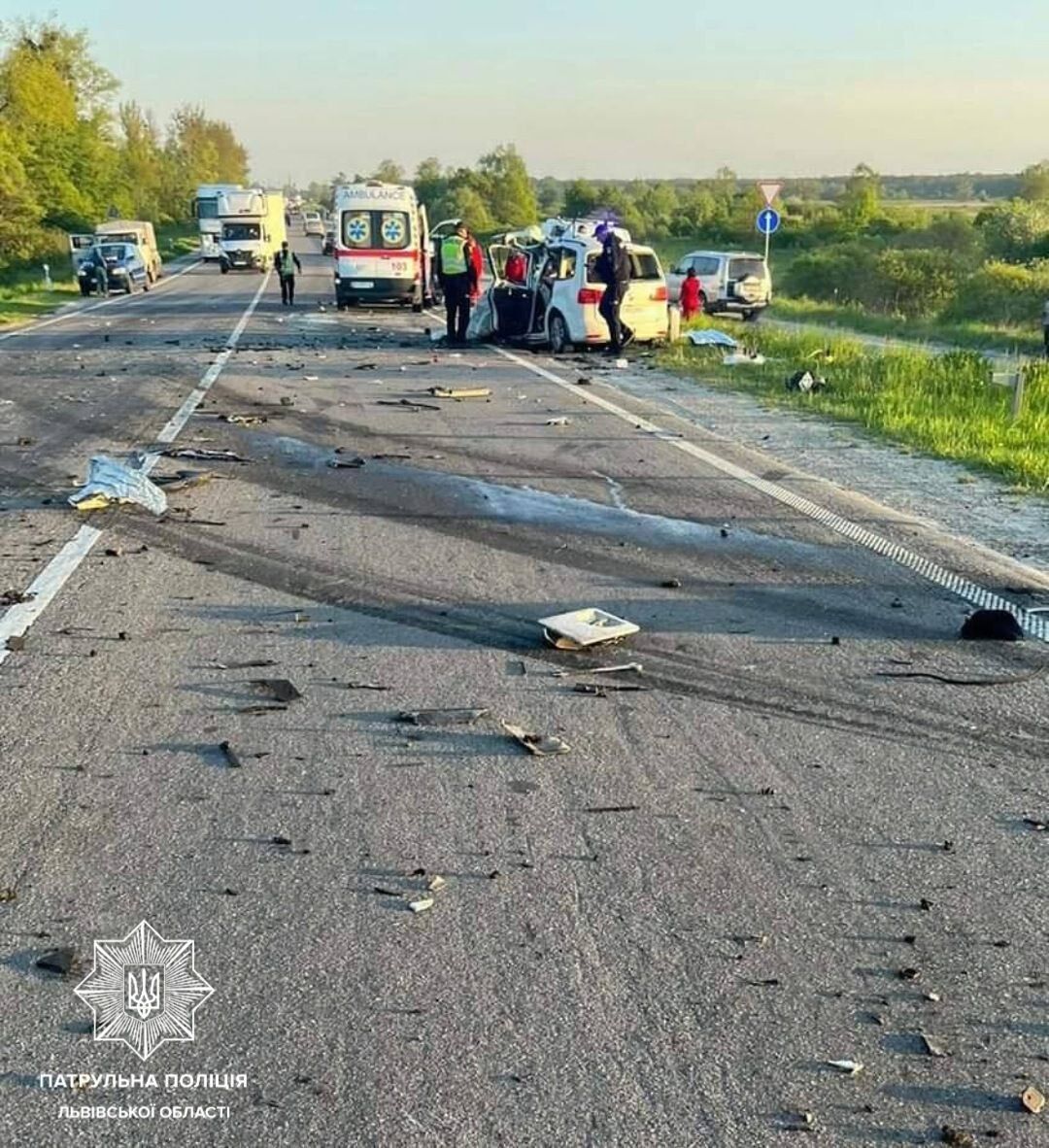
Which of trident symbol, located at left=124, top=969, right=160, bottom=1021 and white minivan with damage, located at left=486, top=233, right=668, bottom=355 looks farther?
white minivan with damage, located at left=486, top=233, right=668, bottom=355

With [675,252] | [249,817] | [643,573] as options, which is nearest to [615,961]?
[249,817]

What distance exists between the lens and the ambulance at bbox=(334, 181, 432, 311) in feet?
95.4

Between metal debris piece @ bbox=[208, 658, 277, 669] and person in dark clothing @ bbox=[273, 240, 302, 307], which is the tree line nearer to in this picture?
person in dark clothing @ bbox=[273, 240, 302, 307]

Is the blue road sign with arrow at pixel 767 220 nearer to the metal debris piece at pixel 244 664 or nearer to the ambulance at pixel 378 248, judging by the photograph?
the ambulance at pixel 378 248

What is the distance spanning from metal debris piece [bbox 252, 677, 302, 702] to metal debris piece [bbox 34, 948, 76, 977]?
1.79 metres

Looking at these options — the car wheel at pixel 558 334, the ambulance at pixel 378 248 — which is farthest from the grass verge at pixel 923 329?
the ambulance at pixel 378 248

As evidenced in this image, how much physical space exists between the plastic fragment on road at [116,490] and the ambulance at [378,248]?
20.9 meters

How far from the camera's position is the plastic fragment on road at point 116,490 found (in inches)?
330

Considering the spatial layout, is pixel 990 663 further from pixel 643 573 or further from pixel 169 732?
pixel 169 732

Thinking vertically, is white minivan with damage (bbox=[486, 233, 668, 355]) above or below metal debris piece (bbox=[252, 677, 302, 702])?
above

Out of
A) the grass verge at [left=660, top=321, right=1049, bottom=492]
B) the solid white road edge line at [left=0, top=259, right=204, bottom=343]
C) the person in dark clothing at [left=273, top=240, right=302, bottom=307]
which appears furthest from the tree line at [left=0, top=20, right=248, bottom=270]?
the grass verge at [left=660, top=321, right=1049, bottom=492]

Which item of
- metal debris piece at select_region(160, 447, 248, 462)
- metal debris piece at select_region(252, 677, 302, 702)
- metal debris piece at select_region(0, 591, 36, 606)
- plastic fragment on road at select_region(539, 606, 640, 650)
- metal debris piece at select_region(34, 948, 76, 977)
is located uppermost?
metal debris piece at select_region(160, 447, 248, 462)

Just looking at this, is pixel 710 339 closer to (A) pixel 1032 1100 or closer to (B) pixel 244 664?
(B) pixel 244 664

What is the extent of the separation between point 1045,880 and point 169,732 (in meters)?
3.10
